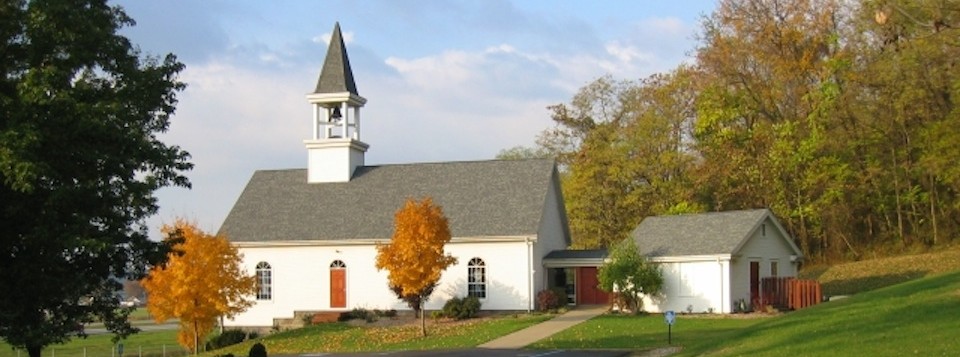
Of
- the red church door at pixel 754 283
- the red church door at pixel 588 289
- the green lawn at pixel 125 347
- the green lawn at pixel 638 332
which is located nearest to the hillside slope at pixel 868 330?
the green lawn at pixel 638 332

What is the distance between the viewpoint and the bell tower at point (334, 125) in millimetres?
50881

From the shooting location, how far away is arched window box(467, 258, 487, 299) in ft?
150

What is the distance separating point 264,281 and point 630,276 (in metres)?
16.6

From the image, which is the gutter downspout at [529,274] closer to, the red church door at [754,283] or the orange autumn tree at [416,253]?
the orange autumn tree at [416,253]

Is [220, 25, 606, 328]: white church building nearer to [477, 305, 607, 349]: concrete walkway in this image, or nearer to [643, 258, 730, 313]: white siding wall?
[477, 305, 607, 349]: concrete walkway

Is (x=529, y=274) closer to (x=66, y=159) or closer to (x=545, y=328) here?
(x=545, y=328)

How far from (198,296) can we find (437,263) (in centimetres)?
838

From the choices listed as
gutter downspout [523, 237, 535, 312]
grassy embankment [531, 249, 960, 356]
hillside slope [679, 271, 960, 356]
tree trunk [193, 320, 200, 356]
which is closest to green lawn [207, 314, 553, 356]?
tree trunk [193, 320, 200, 356]

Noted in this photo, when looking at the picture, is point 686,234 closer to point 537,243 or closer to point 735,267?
point 735,267

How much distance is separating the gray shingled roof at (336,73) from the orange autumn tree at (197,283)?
1182 cm

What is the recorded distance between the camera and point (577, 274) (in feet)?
152

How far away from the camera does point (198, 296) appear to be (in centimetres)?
3978

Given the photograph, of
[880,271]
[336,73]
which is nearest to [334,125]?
[336,73]

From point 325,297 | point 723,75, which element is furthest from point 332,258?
point 723,75
